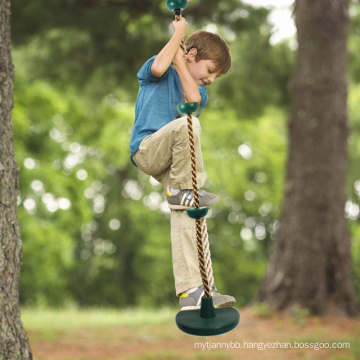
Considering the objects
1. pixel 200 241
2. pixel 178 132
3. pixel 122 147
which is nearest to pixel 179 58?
pixel 178 132

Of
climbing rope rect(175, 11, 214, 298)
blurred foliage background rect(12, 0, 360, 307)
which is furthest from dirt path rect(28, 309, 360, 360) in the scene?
climbing rope rect(175, 11, 214, 298)

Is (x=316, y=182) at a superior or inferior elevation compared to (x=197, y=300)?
superior

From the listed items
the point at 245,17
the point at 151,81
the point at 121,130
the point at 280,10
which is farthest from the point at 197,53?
the point at 121,130

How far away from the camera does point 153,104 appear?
9.21ft

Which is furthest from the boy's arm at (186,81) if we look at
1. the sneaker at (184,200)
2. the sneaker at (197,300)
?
the sneaker at (197,300)

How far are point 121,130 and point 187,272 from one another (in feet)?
44.8

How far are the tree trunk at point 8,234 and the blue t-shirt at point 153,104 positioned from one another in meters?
0.71

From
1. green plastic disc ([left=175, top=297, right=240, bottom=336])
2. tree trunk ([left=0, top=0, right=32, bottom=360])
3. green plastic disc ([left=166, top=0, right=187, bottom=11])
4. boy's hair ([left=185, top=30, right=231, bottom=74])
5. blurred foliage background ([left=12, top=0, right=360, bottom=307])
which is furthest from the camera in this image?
blurred foliage background ([left=12, top=0, right=360, bottom=307])

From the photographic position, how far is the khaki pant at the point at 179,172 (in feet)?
8.79

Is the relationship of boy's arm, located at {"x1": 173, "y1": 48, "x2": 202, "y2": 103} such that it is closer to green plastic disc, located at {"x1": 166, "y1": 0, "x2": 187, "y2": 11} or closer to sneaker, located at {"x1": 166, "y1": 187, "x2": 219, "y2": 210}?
green plastic disc, located at {"x1": 166, "y1": 0, "x2": 187, "y2": 11}

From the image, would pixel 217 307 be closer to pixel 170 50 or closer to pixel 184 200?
pixel 184 200

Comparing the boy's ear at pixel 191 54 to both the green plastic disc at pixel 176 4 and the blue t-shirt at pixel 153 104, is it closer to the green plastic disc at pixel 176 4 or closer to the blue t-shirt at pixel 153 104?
the blue t-shirt at pixel 153 104

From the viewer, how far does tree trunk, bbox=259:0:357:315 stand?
751 centimetres

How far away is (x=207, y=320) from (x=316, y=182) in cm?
545
